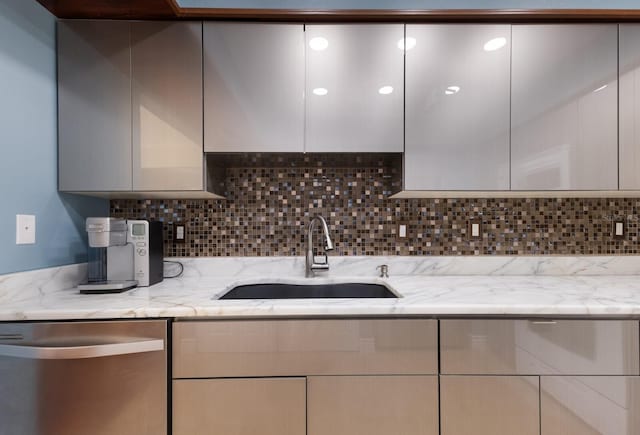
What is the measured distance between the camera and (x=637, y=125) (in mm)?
1381

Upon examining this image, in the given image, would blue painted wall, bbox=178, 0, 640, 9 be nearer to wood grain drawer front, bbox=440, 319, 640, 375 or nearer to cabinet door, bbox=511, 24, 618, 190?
cabinet door, bbox=511, 24, 618, 190

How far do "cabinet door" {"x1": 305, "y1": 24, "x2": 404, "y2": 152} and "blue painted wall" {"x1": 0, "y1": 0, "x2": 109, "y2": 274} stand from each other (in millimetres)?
1072

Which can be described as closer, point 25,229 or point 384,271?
point 25,229

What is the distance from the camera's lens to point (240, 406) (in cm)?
103

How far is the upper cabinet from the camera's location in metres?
1.35

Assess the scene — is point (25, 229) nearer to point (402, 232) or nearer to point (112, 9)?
point (112, 9)

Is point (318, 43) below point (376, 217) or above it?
above

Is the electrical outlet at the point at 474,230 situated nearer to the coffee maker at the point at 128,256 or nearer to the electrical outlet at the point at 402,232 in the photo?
the electrical outlet at the point at 402,232

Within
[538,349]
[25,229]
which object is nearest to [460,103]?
[538,349]

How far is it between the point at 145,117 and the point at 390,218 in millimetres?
1267

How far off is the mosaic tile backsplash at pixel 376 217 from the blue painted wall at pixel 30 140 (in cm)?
38

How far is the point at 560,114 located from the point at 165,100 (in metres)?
1.72

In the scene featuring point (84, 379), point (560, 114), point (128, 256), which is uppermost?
point (560, 114)

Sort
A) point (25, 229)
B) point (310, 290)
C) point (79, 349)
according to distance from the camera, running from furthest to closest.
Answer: point (310, 290), point (25, 229), point (79, 349)
